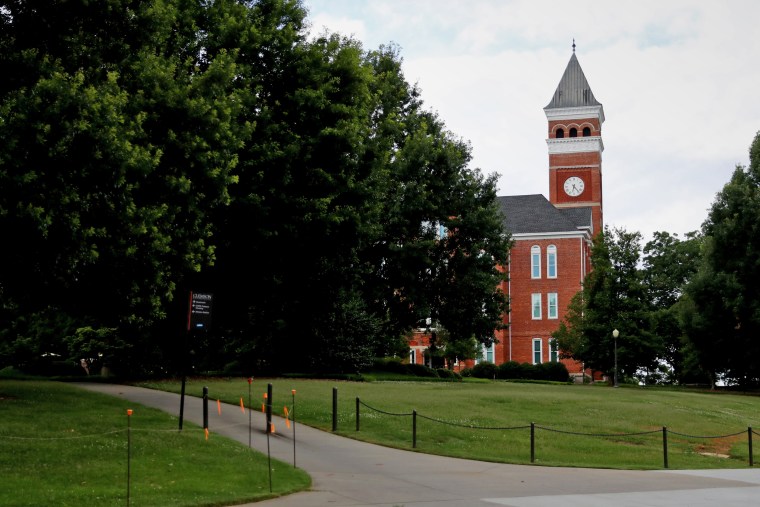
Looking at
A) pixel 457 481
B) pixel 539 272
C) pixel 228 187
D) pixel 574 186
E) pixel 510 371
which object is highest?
pixel 574 186

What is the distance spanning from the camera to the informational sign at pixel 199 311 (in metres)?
19.8

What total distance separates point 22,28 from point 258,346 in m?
26.1

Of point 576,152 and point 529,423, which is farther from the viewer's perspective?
point 576,152

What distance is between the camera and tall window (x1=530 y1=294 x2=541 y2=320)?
81.9 m

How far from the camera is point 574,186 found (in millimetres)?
90250

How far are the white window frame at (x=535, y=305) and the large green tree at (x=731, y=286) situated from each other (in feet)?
99.3

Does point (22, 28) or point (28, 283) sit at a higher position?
point (22, 28)

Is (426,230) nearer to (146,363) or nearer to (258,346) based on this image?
(258,346)

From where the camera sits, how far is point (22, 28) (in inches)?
761

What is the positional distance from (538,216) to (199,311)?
6647cm

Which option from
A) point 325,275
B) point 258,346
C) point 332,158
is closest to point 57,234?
point 332,158

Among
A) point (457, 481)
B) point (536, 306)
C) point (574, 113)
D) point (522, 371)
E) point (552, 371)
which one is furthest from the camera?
point (574, 113)

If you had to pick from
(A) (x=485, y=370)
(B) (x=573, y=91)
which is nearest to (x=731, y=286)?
(A) (x=485, y=370)

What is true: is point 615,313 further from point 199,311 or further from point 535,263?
point 199,311
